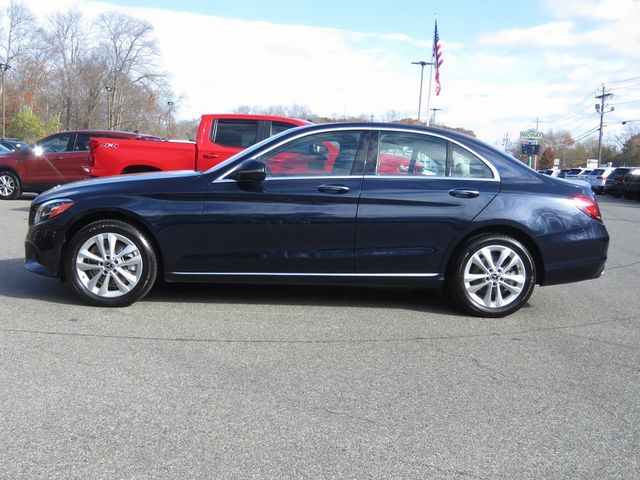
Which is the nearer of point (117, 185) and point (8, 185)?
point (117, 185)

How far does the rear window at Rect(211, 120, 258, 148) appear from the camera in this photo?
10.4m

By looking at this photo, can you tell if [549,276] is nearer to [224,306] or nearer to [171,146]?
[224,306]

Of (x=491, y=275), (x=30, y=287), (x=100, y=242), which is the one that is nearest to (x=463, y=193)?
(x=491, y=275)

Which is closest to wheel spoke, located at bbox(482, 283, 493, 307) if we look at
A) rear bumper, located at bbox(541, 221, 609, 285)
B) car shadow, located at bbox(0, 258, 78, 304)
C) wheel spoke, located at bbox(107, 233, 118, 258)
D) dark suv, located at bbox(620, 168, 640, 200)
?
rear bumper, located at bbox(541, 221, 609, 285)

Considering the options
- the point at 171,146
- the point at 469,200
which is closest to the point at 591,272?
the point at 469,200

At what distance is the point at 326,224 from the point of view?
18.6 ft

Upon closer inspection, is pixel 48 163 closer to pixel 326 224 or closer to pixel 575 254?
pixel 326 224

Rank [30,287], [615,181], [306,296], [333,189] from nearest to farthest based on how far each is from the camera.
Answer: [333,189]
[30,287]
[306,296]
[615,181]

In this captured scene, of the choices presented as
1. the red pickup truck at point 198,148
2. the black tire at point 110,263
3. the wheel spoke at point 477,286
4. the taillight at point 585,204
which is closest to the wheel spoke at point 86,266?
the black tire at point 110,263

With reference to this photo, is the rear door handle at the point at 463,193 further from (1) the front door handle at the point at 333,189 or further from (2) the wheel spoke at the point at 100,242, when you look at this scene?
(2) the wheel spoke at the point at 100,242

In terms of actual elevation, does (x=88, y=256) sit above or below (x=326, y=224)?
below

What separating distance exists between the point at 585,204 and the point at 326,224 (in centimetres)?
237

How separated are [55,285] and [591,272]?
5.12 m

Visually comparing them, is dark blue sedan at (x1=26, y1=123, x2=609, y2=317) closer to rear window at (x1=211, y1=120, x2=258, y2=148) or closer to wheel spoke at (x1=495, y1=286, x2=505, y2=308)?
wheel spoke at (x1=495, y1=286, x2=505, y2=308)
